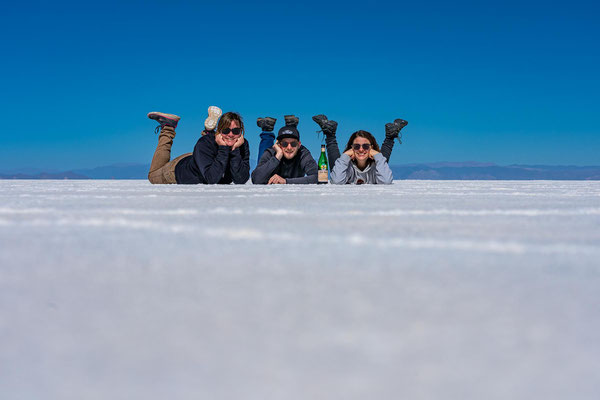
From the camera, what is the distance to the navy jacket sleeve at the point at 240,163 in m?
4.33

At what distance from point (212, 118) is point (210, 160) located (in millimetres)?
459

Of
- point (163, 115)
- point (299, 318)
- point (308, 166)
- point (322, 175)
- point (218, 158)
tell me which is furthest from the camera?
point (163, 115)

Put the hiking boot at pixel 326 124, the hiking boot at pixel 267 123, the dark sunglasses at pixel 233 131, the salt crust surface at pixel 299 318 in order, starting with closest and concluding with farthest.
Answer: the salt crust surface at pixel 299 318 → the dark sunglasses at pixel 233 131 → the hiking boot at pixel 326 124 → the hiking boot at pixel 267 123

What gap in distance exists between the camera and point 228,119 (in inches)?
169

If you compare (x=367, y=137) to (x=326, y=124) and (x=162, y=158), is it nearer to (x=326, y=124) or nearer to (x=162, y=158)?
(x=326, y=124)

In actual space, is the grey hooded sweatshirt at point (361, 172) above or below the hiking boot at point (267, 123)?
below

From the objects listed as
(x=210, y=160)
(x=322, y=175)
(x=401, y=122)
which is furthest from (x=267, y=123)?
(x=210, y=160)

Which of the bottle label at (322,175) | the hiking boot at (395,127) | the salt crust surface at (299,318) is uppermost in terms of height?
the hiking boot at (395,127)

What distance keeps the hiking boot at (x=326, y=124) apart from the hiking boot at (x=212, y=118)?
1.84m

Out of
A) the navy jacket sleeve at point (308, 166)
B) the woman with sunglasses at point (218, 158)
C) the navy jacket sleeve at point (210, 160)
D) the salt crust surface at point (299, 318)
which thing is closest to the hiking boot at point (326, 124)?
the navy jacket sleeve at point (308, 166)

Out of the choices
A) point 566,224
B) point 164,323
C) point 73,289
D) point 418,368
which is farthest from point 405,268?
point 566,224

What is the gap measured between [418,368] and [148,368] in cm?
28

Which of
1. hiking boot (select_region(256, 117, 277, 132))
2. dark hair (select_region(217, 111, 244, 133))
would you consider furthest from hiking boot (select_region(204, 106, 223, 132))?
hiking boot (select_region(256, 117, 277, 132))

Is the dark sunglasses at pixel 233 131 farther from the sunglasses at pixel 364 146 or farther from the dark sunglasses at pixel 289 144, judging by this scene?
the sunglasses at pixel 364 146
